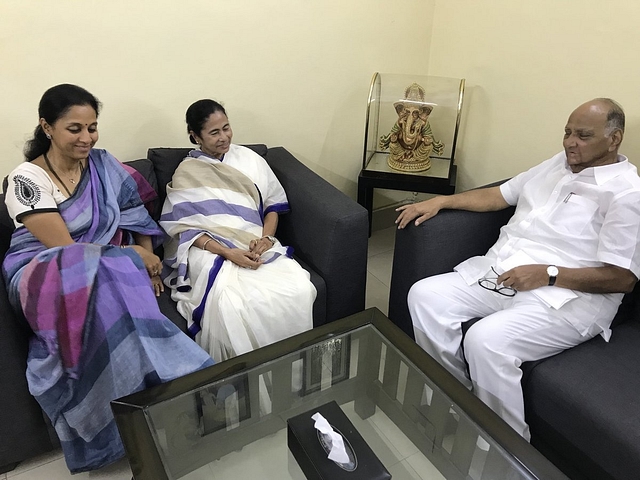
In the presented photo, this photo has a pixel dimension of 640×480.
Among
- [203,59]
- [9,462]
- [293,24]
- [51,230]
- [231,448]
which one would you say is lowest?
[9,462]

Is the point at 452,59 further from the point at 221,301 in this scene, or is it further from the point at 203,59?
the point at 221,301

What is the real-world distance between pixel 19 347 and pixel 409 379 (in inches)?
43.4

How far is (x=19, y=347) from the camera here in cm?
142

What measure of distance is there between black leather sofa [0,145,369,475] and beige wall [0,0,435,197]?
0.64 ft

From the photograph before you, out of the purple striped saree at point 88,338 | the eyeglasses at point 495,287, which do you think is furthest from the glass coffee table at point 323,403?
the eyeglasses at point 495,287

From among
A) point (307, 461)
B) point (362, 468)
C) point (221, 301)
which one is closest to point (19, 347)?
point (221, 301)

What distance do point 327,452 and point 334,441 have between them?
0.10ft

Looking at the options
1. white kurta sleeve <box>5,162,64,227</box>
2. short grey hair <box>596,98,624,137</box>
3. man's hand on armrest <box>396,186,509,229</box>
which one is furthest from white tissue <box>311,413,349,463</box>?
short grey hair <box>596,98,624,137</box>

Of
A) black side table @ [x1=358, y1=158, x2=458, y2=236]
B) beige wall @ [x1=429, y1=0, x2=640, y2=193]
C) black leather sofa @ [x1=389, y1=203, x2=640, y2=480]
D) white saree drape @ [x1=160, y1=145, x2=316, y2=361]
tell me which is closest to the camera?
black leather sofa @ [x1=389, y1=203, x2=640, y2=480]

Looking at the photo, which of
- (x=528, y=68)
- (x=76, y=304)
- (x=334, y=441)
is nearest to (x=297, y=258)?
(x=76, y=304)

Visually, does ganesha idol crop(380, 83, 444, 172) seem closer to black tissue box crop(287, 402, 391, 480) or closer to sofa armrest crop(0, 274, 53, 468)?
black tissue box crop(287, 402, 391, 480)

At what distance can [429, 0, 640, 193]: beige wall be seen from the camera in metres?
1.96

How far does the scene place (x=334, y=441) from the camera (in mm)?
1170

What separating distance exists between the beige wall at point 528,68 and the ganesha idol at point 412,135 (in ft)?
0.92
